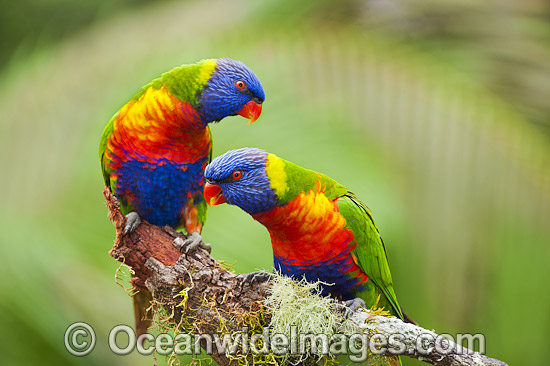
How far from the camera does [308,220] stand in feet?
6.84

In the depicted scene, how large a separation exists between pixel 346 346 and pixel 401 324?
0.25 m

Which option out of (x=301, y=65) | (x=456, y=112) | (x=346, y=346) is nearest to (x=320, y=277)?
(x=346, y=346)

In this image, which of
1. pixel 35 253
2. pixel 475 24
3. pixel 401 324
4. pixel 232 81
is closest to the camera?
pixel 401 324

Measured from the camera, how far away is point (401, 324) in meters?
1.89

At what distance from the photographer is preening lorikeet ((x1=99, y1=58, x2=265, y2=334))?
234 cm

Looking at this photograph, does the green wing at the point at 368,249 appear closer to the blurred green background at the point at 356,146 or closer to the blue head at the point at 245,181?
the blue head at the point at 245,181

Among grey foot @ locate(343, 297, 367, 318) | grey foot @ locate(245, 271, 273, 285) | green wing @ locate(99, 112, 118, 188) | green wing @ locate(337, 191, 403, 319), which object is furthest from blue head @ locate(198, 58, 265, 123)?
grey foot @ locate(343, 297, 367, 318)

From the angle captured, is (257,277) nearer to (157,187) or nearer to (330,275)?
(330,275)

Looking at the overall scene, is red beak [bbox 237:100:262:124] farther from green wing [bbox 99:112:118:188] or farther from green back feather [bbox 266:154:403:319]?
green wing [bbox 99:112:118:188]

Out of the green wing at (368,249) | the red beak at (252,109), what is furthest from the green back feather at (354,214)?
the red beak at (252,109)

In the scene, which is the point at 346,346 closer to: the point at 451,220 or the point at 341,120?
the point at 451,220

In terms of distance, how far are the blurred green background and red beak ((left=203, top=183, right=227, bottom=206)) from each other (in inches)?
46.0

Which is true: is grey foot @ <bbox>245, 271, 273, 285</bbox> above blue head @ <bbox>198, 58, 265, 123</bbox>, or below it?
below

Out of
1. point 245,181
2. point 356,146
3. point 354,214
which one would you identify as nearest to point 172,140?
point 245,181
